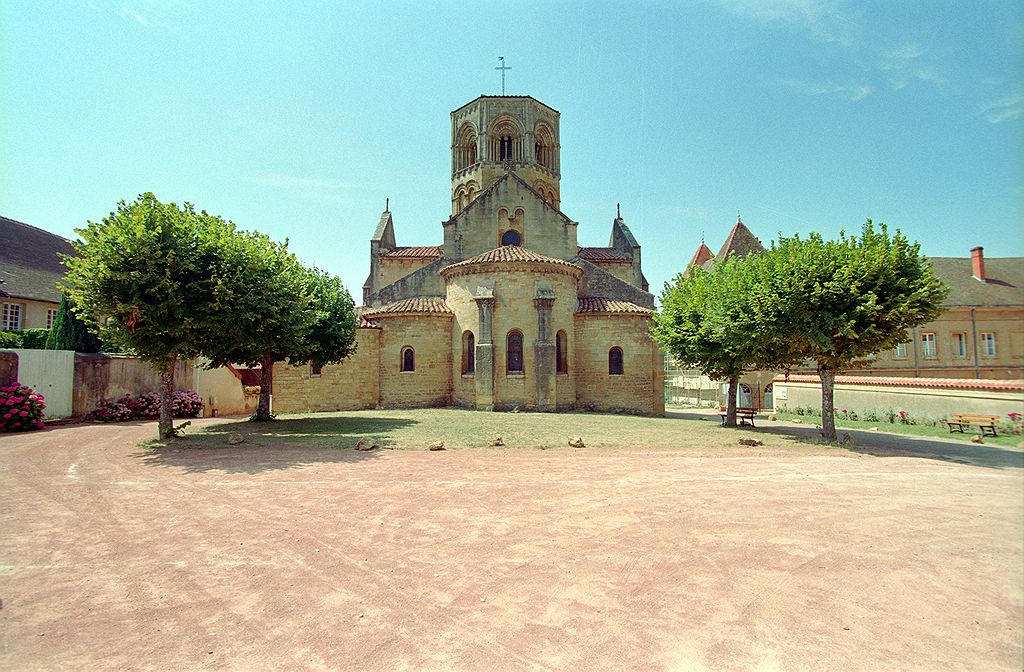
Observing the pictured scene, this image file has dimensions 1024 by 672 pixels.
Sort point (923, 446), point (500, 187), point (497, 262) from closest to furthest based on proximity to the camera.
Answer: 1. point (923, 446)
2. point (497, 262)
3. point (500, 187)

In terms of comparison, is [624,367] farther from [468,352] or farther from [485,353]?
[468,352]

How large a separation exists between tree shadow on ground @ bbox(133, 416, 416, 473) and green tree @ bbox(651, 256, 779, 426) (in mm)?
10685

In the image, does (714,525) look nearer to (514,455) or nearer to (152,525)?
(514,455)

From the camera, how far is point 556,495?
26.8 ft

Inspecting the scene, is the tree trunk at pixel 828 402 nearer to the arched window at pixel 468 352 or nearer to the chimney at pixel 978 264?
the chimney at pixel 978 264

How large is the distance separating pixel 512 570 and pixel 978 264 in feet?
15.8

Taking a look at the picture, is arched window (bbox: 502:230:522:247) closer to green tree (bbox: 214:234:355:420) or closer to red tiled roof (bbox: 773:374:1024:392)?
green tree (bbox: 214:234:355:420)

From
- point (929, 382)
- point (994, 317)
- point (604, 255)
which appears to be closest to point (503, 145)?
point (604, 255)

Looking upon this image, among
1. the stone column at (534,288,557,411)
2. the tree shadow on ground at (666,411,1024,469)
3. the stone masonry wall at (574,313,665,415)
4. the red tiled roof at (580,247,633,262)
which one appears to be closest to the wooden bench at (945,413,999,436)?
the tree shadow on ground at (666,411,1024,469)

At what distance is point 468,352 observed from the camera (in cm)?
2452

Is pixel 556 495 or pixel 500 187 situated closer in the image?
pixel 556 495

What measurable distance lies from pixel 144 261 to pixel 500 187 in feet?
67.6

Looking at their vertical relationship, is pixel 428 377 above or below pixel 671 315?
below

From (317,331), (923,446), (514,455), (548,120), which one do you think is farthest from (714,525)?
(548,120)
